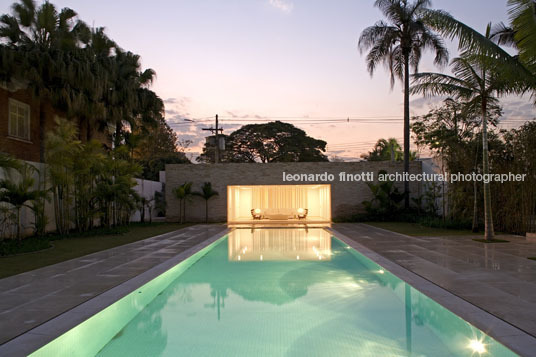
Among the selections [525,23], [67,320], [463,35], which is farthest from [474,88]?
[67,320]

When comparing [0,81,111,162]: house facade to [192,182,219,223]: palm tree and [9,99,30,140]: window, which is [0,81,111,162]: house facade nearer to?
[9,99,30,140]: window

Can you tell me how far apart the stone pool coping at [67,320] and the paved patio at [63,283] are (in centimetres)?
10

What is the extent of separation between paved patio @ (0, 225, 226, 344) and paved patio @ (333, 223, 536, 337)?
440 cm

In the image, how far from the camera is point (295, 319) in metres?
4.50

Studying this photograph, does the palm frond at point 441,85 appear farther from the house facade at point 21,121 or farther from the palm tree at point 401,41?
the house facade at point 21,121

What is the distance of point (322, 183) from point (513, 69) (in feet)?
40.1

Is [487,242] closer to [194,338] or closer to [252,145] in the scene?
[194,338]

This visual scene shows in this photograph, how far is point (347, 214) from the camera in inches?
742

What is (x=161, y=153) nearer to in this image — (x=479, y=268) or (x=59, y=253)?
(x=59, y=253)

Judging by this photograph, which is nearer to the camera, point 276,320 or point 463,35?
point 276,320

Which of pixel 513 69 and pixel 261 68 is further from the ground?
pixel 261 68

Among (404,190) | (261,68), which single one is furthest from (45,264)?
(404,190)

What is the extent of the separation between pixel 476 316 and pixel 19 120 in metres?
15.0

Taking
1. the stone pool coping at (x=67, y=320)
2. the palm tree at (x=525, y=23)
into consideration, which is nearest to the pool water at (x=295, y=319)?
the stone pool coping at (x=67, y=320)
